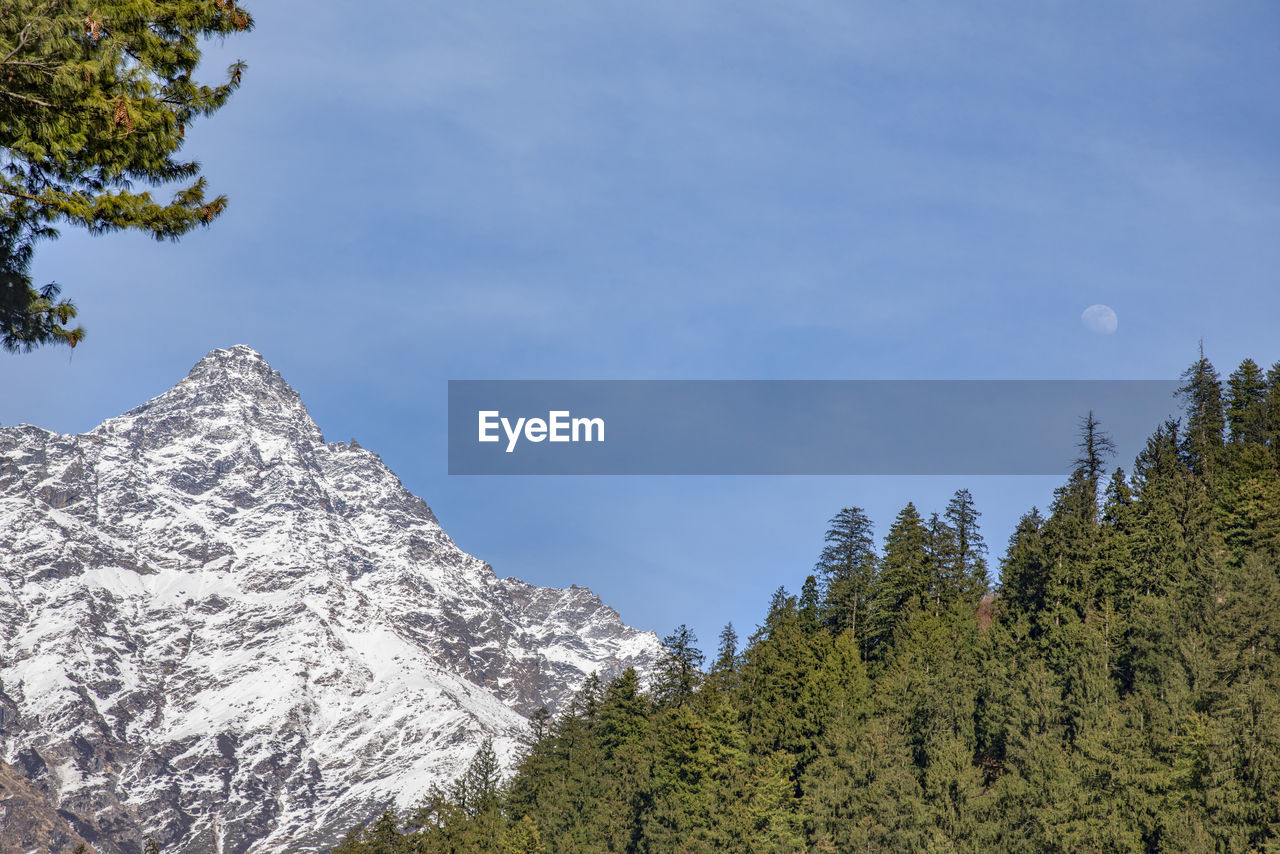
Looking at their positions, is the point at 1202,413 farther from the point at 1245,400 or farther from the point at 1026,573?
the point at 1026,573

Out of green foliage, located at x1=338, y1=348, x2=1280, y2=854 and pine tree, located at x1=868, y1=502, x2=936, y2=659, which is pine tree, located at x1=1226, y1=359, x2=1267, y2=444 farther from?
pine tree, located at x1=868, y1=502, x2=936, y2=659

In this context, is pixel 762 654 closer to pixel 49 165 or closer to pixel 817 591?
pixel 817 591

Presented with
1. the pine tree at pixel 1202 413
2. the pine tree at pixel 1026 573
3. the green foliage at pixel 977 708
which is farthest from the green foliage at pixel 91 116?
the pine tree at pixel 1202 413

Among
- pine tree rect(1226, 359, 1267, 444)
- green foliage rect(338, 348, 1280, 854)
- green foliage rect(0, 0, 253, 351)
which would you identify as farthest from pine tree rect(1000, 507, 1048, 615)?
green foliage rect(0, 0, 253, 351)

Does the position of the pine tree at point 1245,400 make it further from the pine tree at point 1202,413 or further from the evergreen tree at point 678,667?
the evergreen tree at point 678,667

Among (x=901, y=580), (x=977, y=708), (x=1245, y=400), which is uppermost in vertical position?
(x=1245, y=400)

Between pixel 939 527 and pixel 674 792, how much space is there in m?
54.2

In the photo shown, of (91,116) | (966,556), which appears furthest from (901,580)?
(91,116)

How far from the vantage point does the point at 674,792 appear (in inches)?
4045

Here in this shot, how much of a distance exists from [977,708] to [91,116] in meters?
A: 92.0

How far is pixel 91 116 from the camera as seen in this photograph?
66.0 ft

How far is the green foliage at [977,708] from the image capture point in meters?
76.4

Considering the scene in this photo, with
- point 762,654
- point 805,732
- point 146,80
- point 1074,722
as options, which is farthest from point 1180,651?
point 146,80

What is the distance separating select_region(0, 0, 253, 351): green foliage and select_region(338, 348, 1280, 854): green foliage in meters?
66.8
